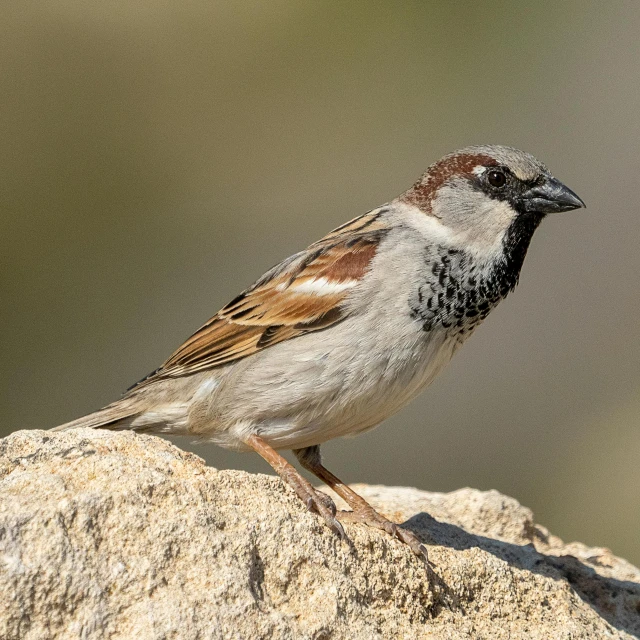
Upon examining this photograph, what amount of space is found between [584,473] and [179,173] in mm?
5320

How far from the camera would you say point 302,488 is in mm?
3322

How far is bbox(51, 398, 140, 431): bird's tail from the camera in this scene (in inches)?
157

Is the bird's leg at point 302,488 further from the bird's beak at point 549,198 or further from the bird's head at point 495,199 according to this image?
the bird's beak at point 549,198

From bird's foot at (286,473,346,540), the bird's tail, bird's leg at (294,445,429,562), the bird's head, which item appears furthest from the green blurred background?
bird's foot at (286,473,346,540)

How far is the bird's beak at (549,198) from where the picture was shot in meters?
3.92

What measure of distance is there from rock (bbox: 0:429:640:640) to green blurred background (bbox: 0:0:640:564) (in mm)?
4179

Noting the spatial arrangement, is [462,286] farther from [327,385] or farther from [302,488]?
[302,488]

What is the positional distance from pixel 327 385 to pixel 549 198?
3.45ft

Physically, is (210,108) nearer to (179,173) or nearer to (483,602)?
(179,173)

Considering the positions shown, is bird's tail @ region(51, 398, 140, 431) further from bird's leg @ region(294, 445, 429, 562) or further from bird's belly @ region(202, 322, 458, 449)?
bird's leg @ region(294, 445, 429, 562)

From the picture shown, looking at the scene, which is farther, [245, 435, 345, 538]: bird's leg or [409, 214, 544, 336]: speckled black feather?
[409, 214, 544, 336]: speckled black feather

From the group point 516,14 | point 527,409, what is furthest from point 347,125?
point 527,409

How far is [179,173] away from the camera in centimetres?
1141

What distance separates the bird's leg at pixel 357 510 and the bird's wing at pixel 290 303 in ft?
1.54
